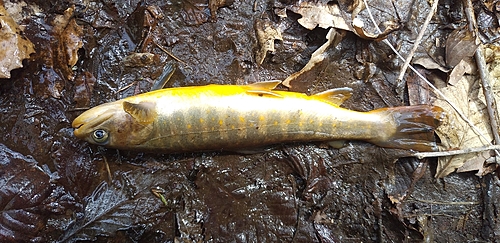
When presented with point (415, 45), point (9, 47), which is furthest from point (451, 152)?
point (9, 47)

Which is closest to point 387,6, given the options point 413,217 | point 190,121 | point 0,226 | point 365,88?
point 365,88

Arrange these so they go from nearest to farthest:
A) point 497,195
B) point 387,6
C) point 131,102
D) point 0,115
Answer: point 131,102 < point 0,115 < point 497,195 < point 387,6

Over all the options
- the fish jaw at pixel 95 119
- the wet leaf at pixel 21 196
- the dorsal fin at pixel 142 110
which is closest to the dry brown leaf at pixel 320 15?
the dorsal fin at pixel 142 110

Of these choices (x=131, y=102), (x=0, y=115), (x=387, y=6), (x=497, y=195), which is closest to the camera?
(x=131, y=102)

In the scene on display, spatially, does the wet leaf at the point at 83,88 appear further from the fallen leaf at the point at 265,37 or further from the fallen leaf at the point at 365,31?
the fallen leaf at the point at 365,31

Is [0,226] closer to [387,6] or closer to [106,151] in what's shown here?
[106,151]

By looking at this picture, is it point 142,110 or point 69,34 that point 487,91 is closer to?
point 142,110

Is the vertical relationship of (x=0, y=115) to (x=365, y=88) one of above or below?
above

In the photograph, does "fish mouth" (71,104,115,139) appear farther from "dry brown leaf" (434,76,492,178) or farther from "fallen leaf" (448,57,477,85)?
"fallen leaf" (448,57,477,85)
